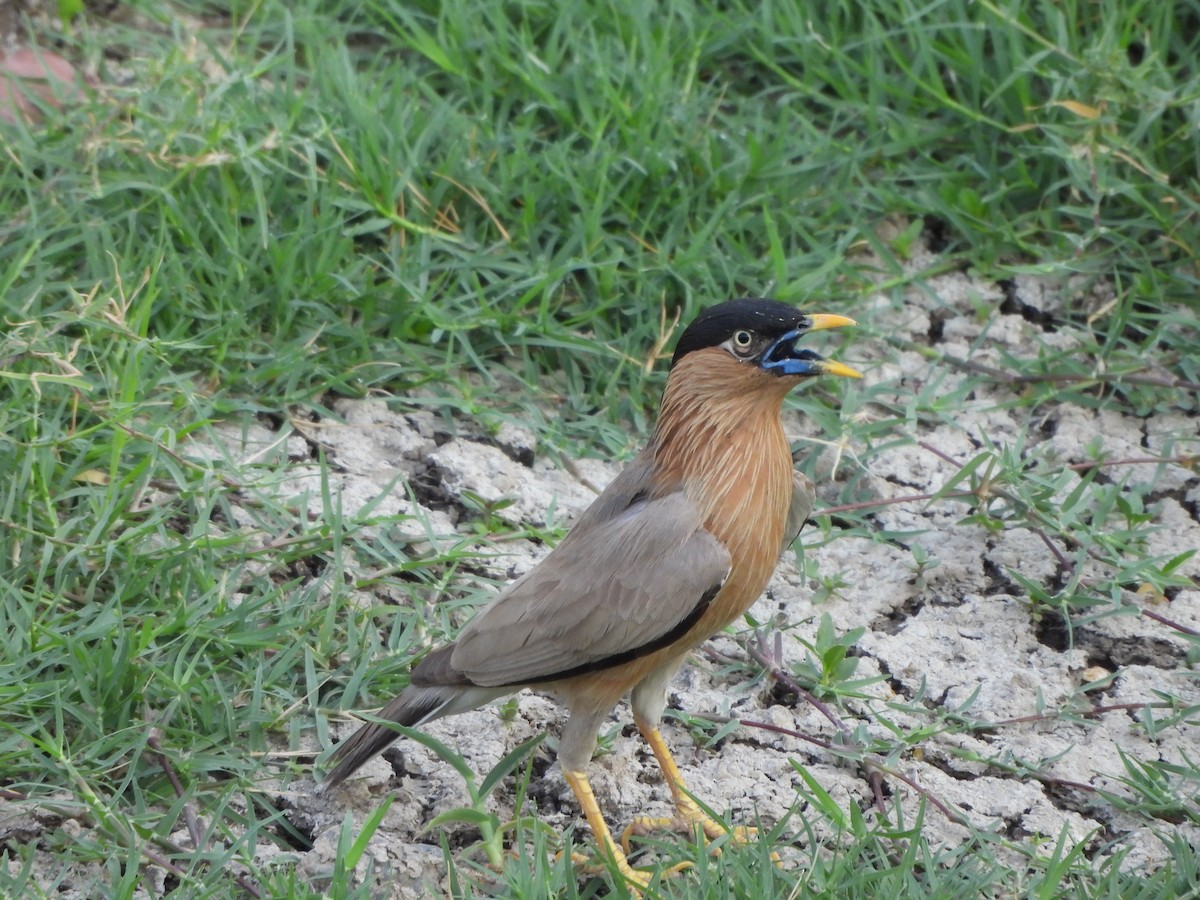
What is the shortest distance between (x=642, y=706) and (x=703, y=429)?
698 millimetres

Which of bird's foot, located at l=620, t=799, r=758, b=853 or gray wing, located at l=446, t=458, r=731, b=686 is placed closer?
gray wing, located at l=446, t=458, r=731, b=686

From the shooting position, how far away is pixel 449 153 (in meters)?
5.19

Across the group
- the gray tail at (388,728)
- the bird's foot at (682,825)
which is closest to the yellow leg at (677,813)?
the bird's foot at (682,825)

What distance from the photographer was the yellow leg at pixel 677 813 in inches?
145

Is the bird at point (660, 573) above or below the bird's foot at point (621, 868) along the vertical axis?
above

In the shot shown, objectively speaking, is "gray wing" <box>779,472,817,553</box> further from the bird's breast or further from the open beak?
the open beak

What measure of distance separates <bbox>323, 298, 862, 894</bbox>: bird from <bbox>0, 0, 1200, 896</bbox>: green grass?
307mm

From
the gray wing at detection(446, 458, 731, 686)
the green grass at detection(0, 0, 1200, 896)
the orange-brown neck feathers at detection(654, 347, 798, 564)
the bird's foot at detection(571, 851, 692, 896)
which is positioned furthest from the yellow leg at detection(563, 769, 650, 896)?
the orange-brown neck feathers at detection(654, 347, 798, 564)

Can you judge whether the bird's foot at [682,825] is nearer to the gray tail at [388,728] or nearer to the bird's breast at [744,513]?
the bird's breast at [744,513]

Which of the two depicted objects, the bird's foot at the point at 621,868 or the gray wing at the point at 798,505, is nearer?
the bird's foot at the point at 621,868

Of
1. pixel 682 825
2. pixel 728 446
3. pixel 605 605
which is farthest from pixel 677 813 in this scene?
pixel 728 446

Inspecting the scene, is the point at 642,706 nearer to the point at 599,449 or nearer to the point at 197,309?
the point at 599,449

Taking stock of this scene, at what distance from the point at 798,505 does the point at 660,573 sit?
Result: 554mm

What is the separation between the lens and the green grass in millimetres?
3764
